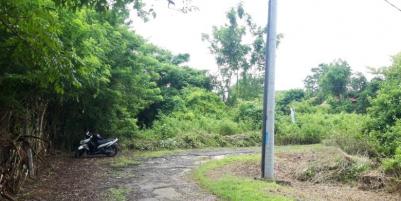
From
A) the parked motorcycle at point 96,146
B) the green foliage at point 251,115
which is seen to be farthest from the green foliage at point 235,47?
the parked motorcycle at point 96,146

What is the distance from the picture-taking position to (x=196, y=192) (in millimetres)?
10047

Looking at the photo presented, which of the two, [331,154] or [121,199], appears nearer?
[121,199]

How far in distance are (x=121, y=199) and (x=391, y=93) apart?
9859 millimetres

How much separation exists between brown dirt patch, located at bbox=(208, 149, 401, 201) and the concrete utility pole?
720mm

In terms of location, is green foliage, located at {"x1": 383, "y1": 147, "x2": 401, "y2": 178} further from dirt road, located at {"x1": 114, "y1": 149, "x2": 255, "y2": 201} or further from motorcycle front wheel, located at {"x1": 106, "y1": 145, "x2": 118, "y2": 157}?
motorcycle front wheel, located at {"x1": 106, "y1": 145, "x2": 118, "y2": 157}

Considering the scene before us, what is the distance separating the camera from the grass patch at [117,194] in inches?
370

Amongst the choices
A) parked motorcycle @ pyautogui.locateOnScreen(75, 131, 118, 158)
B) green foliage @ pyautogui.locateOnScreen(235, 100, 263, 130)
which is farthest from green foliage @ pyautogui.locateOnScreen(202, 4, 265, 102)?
parked motorcycle @ pyautogui.locateOnScreen(75, 131, 118, 158)

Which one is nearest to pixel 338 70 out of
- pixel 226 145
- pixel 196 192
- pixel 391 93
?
pixel 226 145

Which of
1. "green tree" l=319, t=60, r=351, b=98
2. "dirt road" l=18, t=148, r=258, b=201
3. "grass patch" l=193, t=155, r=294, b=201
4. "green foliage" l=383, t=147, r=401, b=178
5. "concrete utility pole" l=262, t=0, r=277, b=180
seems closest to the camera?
"grass patch" l=193, t=155, r=294, b=201

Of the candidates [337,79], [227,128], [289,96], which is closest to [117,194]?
[227,128]

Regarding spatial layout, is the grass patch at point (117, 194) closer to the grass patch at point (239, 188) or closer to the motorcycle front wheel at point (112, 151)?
the grass patch at point (239, 188)

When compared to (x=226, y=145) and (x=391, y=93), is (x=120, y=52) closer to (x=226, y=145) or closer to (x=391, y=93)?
(x=226, y=145)

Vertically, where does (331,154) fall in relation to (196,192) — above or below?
above

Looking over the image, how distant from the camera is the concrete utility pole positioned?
11508 millimetres
